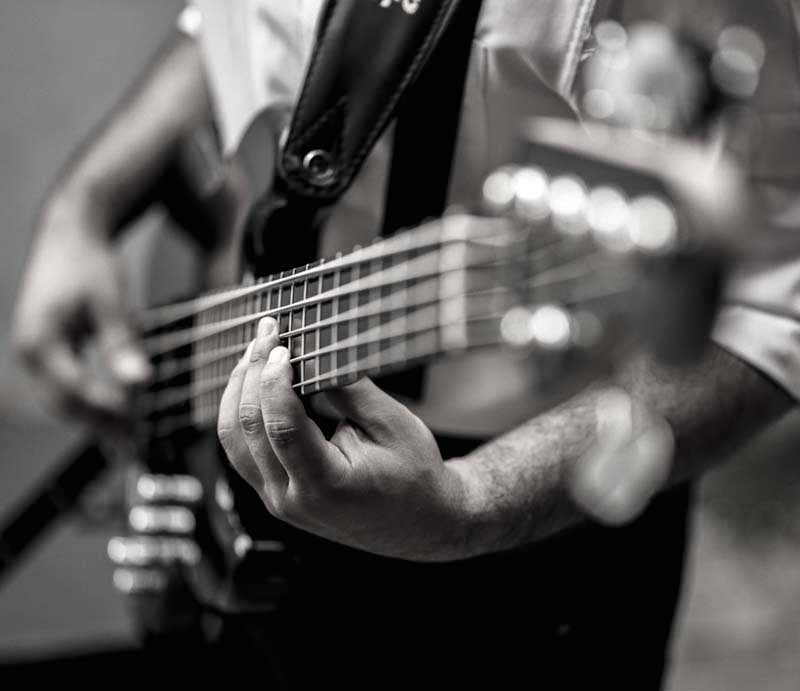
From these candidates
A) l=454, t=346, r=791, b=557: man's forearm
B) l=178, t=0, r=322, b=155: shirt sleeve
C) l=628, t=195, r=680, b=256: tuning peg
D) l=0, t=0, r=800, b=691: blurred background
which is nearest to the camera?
l=628, t=195, r=680, b=256: tuning peg

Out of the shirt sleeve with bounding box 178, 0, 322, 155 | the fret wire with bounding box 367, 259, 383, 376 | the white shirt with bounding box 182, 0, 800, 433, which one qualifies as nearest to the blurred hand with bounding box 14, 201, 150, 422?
the shirt sleeve with bounding box 178, 0, 322, 155

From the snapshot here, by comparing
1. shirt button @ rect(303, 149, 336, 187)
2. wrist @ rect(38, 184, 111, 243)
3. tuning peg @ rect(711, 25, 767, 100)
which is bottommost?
wrist @ rect(38, 184, 111, 243)

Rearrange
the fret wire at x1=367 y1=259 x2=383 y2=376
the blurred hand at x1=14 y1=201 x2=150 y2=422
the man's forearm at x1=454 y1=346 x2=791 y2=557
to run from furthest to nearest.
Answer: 1. the blurred hand at x1=14 y1=201 x2=150 y2=422
2. the man's forearm at x1=454 y1=346 x2=791 y2=557
3. the fret wire at x1=367 y1=259 x2=383 y2=376

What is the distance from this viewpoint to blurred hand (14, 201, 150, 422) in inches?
37.8

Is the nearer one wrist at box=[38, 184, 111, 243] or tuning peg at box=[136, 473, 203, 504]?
tuning peg at box=[136, 473, 203, 504]

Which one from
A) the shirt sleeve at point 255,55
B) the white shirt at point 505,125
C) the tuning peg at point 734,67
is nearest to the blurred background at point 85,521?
the shirt sleeve at point 255,55

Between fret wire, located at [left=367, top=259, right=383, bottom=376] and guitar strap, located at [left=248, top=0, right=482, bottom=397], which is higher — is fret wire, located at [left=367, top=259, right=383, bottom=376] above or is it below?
below

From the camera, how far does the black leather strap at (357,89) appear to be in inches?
21.9

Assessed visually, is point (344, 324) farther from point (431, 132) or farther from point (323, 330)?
point (431, 132)

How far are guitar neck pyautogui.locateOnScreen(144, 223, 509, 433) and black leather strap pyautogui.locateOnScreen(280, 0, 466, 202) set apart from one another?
70mm

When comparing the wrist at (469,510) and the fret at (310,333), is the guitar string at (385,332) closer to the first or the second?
the fret at (310,333)

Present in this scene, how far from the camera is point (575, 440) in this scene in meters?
0.56

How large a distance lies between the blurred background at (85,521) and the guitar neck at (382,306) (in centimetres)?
46

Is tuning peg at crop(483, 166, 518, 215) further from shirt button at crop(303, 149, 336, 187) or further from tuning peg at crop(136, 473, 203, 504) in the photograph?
tuning peg at crop(136, 473, 203, 504)
